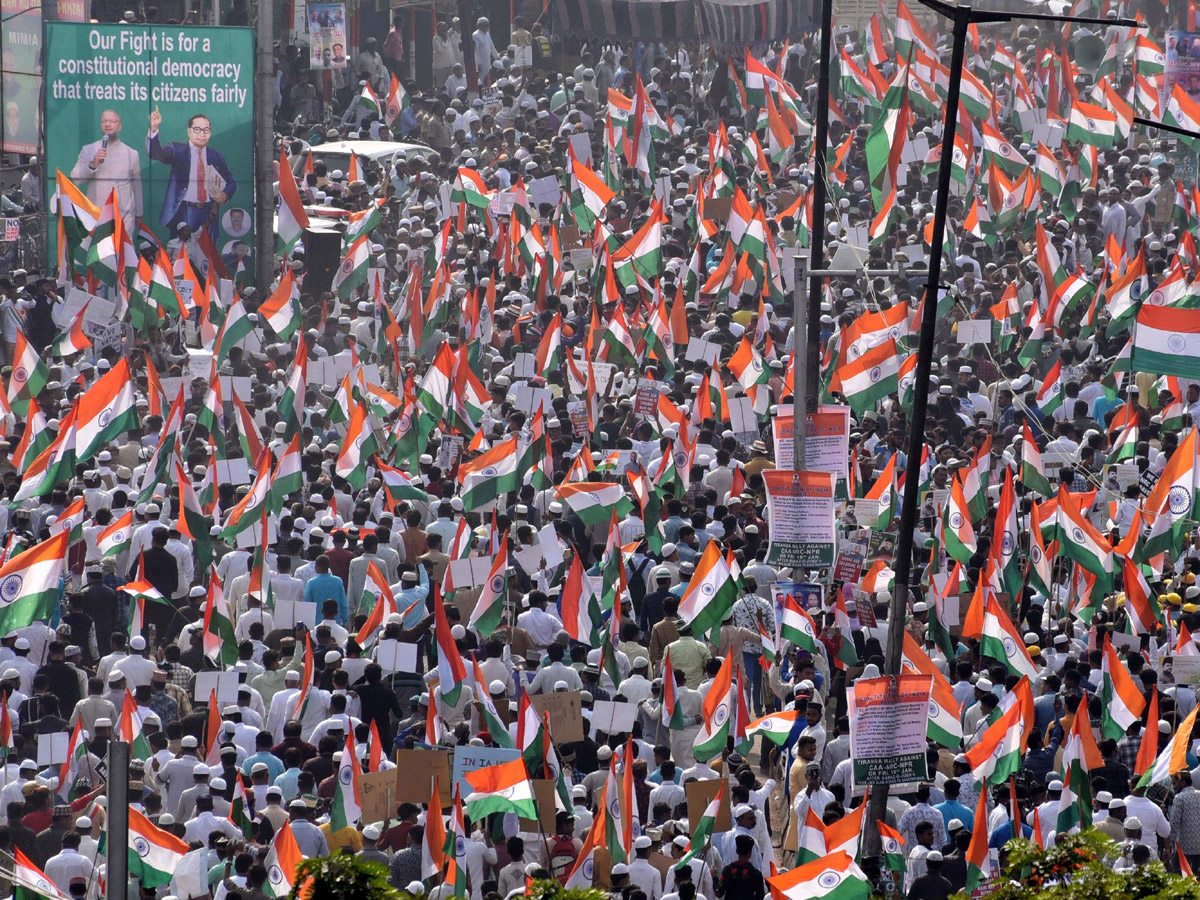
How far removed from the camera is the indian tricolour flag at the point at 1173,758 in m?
13.1

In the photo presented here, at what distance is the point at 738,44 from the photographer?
1382 inches

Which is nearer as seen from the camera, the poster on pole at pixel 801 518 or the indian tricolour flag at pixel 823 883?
the indian tricolour flag at pixel 823 883

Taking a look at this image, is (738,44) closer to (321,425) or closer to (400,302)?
(400,302)

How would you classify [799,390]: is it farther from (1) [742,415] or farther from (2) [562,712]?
(1) [742,415]

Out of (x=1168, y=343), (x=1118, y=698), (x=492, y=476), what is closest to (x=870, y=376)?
(x=1168, y=343)

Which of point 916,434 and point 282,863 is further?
point 916,434

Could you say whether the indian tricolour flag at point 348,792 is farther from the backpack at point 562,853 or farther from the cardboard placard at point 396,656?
the cardboard placard at point 396,656

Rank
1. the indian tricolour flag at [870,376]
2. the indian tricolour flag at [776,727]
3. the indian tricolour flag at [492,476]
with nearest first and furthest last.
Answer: the indian tricolour flag at [776,727] → the indian tricolour flag at [492,476] → the indian tricolour flag at [870,376]

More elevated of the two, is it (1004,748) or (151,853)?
(1004,748)

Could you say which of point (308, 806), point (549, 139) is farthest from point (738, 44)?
point (308, 806)

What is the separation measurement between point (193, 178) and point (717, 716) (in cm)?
1419

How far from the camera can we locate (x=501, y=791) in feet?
41.6

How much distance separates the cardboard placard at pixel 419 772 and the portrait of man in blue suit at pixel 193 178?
14217 millimetres

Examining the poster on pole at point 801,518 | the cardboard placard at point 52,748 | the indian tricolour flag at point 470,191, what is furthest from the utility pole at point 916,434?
the indian tricolour flag at point 470,191
